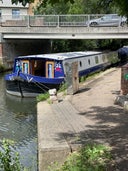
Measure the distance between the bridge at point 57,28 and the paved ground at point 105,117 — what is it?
13.8m

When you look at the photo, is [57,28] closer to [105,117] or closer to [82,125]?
[105,117]

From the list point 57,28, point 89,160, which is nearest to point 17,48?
point 57,28

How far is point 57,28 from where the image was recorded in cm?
3378

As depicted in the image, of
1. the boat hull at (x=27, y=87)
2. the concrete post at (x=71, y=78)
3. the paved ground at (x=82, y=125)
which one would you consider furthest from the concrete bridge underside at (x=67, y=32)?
the paved ground at (x=82, y=125)

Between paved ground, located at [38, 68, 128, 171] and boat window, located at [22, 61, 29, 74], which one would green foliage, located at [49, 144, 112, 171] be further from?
boat window, located at [22, 61, 29, 74]

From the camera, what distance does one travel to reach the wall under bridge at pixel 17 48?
35.5 m

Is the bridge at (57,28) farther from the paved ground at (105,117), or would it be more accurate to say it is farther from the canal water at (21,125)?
the paved ground at (105,117)

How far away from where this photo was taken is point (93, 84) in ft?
66.1

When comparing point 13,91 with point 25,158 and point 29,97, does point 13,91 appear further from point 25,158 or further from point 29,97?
point 25,158

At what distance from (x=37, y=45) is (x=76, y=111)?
1232 inches

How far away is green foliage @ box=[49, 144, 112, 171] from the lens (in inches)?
266

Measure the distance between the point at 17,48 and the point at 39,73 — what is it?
15.5 metres

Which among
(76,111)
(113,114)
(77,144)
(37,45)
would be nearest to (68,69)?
(76,111)

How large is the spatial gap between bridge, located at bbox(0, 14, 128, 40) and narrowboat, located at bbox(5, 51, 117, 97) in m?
8.23
